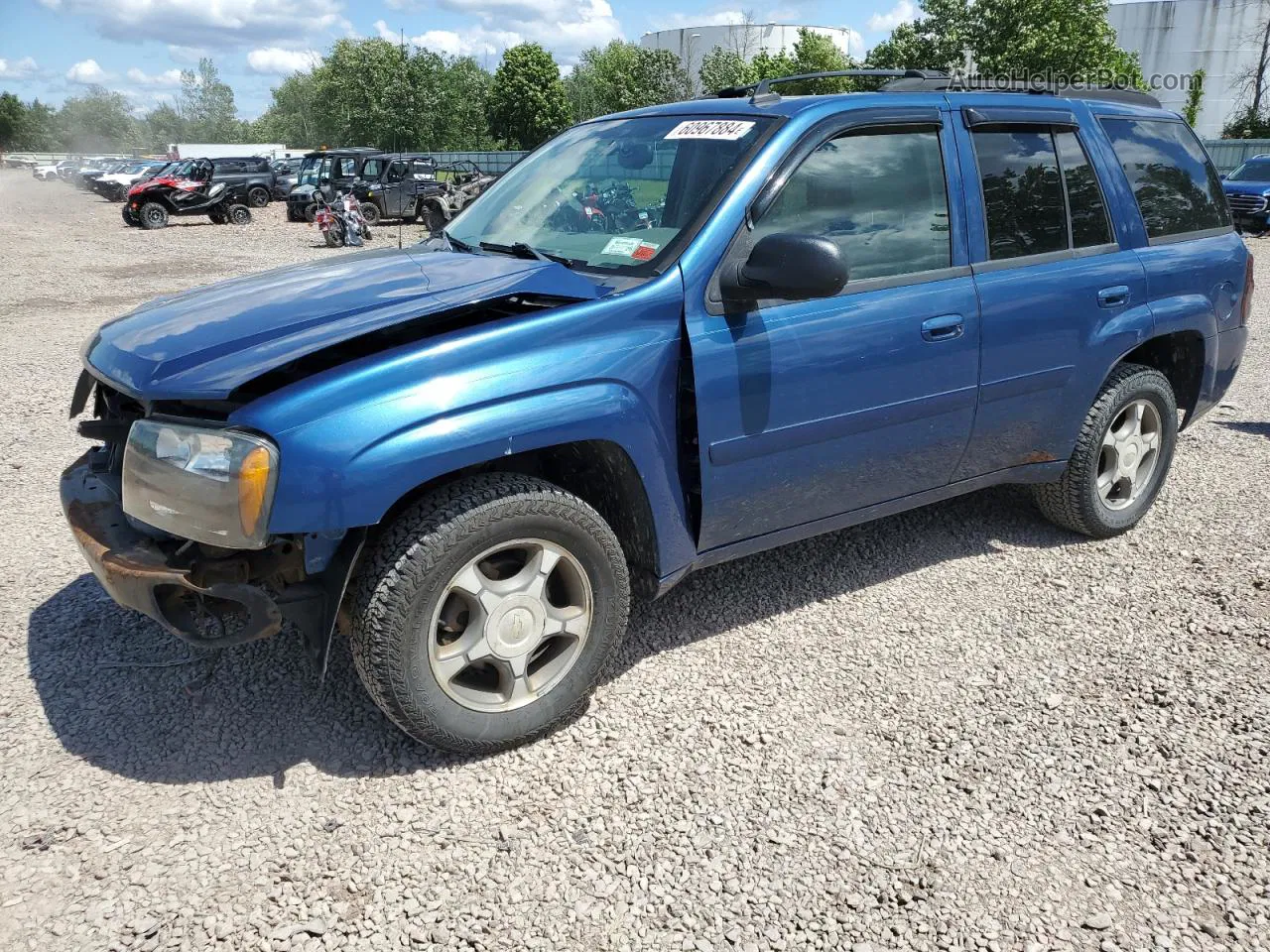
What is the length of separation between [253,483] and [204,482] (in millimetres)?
154

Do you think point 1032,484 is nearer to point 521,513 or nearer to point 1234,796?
point 1234,796

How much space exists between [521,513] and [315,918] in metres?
1.13

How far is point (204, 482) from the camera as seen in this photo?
7.93 feet

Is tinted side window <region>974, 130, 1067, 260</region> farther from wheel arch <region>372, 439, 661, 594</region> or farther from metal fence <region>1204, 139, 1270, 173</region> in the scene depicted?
metal fence <region>1204, 139, 1270, 173</region>

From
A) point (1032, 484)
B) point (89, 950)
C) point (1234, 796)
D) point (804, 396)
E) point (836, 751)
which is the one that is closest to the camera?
point (89, 950)

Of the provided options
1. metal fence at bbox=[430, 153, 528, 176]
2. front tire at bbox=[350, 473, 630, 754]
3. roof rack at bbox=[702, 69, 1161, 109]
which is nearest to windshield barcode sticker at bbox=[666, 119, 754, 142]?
roof rack at bbox=[702, 69, 1161, 109]

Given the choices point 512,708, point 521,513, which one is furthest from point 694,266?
point 512,708

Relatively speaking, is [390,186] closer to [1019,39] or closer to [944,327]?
[944,327]

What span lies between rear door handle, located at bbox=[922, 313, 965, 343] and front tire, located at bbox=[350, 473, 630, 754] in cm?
141

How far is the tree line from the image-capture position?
41.1 meters

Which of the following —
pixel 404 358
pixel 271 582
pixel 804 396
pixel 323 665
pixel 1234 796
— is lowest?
pixel 1234 796

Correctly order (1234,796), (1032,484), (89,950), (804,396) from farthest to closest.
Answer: (1032,484) < (804,396) < (1234,796) < (89,950)

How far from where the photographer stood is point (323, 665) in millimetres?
2637

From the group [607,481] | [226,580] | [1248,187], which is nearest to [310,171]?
[1248,187]
